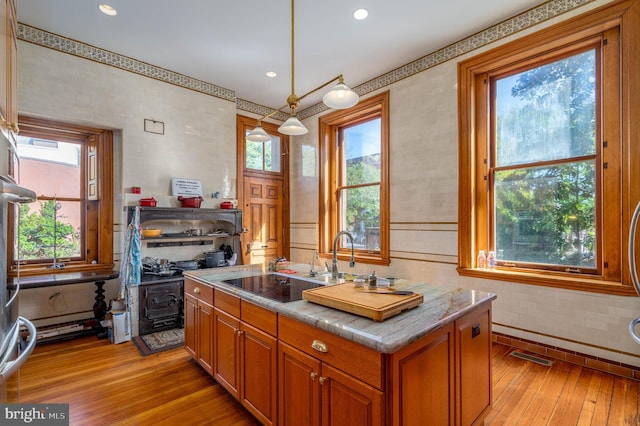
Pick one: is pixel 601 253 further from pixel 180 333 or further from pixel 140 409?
pixel 180 333

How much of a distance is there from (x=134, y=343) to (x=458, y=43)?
194 inches

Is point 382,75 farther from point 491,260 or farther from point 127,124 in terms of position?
point 127,124

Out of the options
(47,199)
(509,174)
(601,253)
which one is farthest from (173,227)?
(601,253)

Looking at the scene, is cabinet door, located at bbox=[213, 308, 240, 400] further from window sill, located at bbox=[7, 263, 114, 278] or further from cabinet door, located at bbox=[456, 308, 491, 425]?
window sill, located at bbox=[7, 263, 114, 278]

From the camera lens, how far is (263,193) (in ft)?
17.7

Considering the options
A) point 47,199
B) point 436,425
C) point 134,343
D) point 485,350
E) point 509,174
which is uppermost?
point 509,174

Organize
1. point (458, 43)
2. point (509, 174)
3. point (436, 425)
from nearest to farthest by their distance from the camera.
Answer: point (436, 425)
point (509, 174)
point (458, 43)

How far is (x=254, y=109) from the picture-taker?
5.26 meters

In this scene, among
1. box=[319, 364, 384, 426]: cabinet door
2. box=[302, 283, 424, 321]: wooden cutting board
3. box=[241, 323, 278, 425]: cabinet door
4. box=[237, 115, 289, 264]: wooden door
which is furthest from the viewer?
box=[237, 115, 289, 264]: wooden door

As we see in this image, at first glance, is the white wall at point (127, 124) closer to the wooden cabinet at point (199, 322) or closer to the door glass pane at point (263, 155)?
the door glass pane at point (263, 155)

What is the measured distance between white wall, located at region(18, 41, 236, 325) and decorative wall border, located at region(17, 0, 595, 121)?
8cm

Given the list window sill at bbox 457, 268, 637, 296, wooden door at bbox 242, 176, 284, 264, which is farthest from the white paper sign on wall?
window sill at bbox 457, 268, 637, 296

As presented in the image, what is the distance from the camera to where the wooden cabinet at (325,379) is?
1248mm

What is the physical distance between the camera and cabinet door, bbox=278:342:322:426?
150 cm
